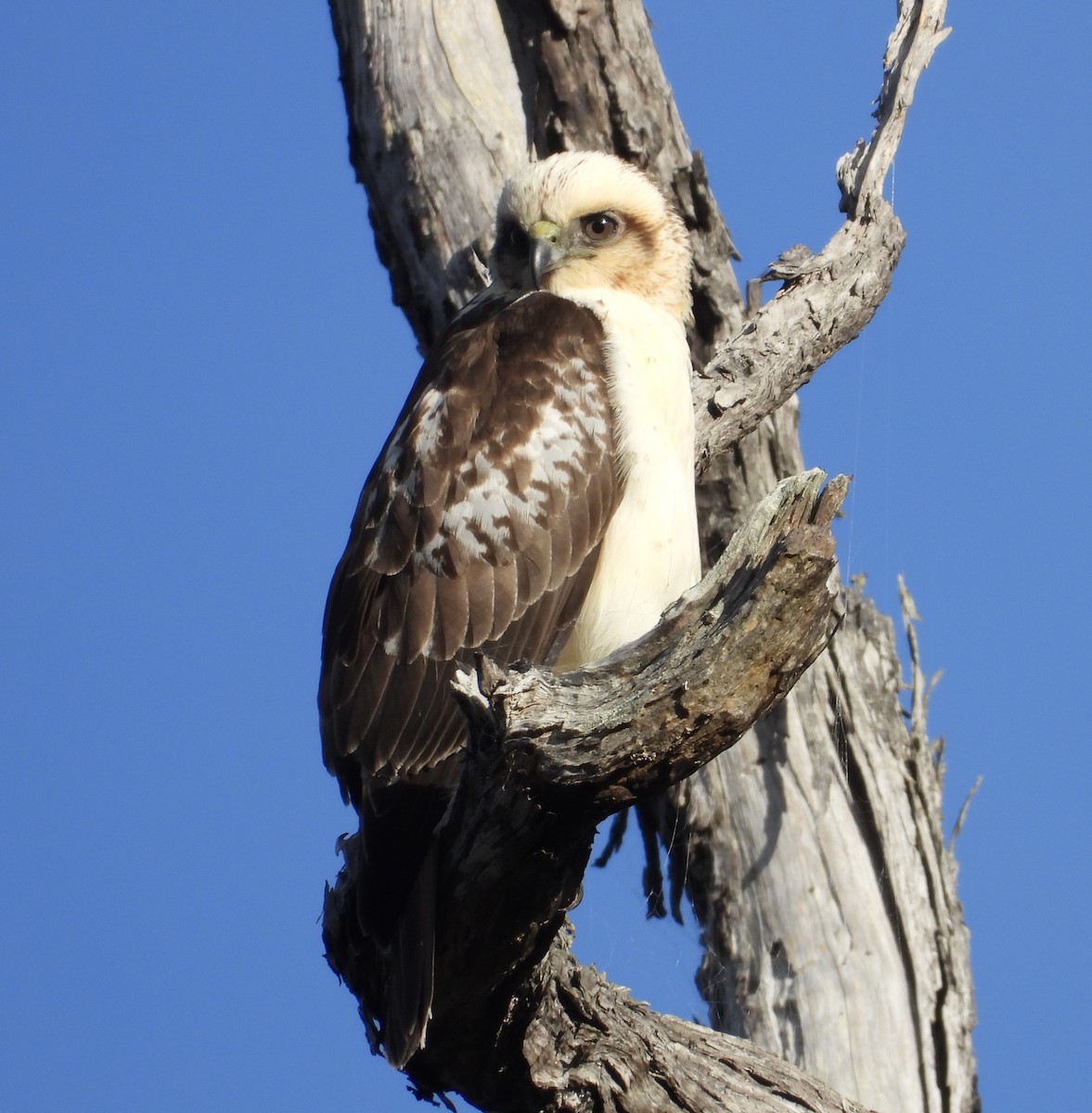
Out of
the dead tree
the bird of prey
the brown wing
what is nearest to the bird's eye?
the bird of prey

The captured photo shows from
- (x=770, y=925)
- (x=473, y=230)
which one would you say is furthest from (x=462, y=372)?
(x=770, y=925)

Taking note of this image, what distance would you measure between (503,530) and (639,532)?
16.0 inches

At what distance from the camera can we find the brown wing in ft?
12.9

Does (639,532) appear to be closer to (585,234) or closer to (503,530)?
(503,530)

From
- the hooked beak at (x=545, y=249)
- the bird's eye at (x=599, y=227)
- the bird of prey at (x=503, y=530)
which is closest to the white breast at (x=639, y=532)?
the bird of prey at (x=503, y=530)

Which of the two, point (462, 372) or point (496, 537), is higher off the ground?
point (462, 372)

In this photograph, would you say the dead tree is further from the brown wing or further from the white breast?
the white breast

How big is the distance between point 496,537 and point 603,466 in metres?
0.39

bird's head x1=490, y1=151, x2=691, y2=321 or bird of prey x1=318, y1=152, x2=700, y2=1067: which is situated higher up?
bird's head x1=490, y1=151, x2=691, y2=321

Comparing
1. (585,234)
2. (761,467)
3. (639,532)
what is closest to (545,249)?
(585,234)

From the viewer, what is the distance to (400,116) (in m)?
5.72

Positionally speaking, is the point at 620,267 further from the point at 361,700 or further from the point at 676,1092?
the point at 676,1092

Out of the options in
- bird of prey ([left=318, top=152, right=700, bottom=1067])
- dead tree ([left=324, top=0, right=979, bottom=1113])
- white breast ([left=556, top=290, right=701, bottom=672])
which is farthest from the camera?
dead tree ([left=324, top=0, right=979, bottom=1113])

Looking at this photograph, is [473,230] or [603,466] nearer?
[603,466]
